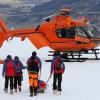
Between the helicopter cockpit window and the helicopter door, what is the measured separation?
0.23 m

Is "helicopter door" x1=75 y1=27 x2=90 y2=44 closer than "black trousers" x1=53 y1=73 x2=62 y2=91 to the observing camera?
No

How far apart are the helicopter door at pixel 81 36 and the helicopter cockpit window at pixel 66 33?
225 millimetres

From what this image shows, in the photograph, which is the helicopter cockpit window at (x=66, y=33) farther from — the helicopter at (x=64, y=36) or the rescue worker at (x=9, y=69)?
the rescue worker at (x=9, y=69)

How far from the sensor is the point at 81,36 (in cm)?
2206

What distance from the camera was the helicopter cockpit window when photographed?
71.5 ft

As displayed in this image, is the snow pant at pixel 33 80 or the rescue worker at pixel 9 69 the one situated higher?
the rescue worker at pixel 9 69

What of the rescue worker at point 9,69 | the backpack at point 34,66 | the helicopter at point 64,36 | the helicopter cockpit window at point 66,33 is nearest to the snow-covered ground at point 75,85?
the rescue worker at point 9,69

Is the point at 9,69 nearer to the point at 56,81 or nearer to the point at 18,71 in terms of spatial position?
→ the point at 18,71

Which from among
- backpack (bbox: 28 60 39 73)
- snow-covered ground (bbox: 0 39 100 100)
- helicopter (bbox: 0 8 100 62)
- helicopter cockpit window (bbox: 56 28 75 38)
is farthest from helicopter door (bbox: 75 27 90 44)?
backpack (bbox: 28 60 39 73)

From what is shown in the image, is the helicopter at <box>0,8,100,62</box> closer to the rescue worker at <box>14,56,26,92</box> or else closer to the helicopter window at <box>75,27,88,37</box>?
the helicopter window at <box>75,27,88,37</box>

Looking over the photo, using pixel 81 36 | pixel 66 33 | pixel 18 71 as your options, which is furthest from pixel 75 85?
pixel 81 36

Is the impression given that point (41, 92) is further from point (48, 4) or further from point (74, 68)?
point (48, 4)

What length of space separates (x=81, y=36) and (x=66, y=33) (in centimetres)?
74

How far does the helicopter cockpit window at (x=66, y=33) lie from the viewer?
858 inches
